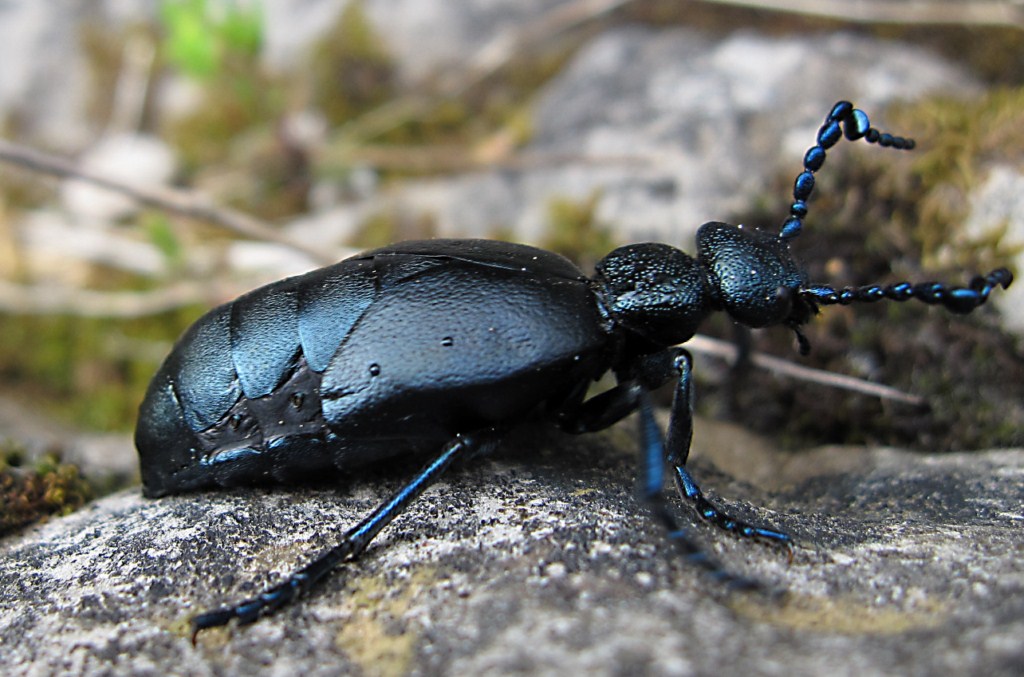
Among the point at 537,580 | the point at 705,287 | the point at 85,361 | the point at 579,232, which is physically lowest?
the point at 85,361

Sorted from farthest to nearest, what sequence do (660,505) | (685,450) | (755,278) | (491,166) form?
(491,166) < (755,278) < (685,450) < (660,505)

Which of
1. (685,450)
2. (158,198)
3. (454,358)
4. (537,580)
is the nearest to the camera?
(537,580)

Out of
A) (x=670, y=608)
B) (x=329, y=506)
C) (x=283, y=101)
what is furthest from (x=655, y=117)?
(x=670, y=608)

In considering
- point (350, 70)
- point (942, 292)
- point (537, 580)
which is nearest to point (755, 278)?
point (942, 292)

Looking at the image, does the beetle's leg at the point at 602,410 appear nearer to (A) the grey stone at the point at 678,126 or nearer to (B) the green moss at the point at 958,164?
(B) the green moss at the point at 958,164

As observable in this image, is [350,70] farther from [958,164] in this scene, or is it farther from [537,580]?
[537,580]

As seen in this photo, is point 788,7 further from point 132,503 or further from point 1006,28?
point 132,503
